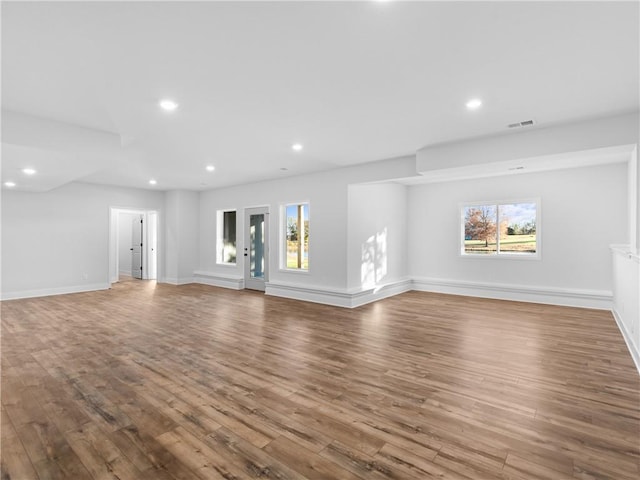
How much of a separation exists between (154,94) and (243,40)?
4.45 ft

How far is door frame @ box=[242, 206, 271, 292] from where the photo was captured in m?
8.12

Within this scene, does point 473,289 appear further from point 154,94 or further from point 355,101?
point 154,94

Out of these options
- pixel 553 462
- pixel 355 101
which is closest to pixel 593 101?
pixel 355 101

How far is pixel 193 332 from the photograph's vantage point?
15.1 ft

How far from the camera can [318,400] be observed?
266 centimetres

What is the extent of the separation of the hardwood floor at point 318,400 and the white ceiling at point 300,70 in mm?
2658

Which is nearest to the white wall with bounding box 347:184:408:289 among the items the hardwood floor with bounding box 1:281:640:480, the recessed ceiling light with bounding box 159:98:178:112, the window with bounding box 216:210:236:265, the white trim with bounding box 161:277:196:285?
the hardwood floor with bounding box 1:281:640:480

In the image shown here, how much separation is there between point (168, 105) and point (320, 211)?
3925mm

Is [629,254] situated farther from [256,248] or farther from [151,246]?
[151,246]

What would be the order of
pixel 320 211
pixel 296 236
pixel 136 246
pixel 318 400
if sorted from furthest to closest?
pixel 136 246, pixel 296 236, pixel 320 211, pixel 318 400

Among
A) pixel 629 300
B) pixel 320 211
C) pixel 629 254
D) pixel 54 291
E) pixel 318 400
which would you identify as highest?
pixel 320 211

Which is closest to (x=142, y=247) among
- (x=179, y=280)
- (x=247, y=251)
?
(x=179, y=280)

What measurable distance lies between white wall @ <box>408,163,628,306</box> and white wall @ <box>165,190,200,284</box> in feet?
22.0

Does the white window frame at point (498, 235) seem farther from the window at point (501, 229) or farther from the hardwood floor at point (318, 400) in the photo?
the hardwood floor at point (318, 400)
